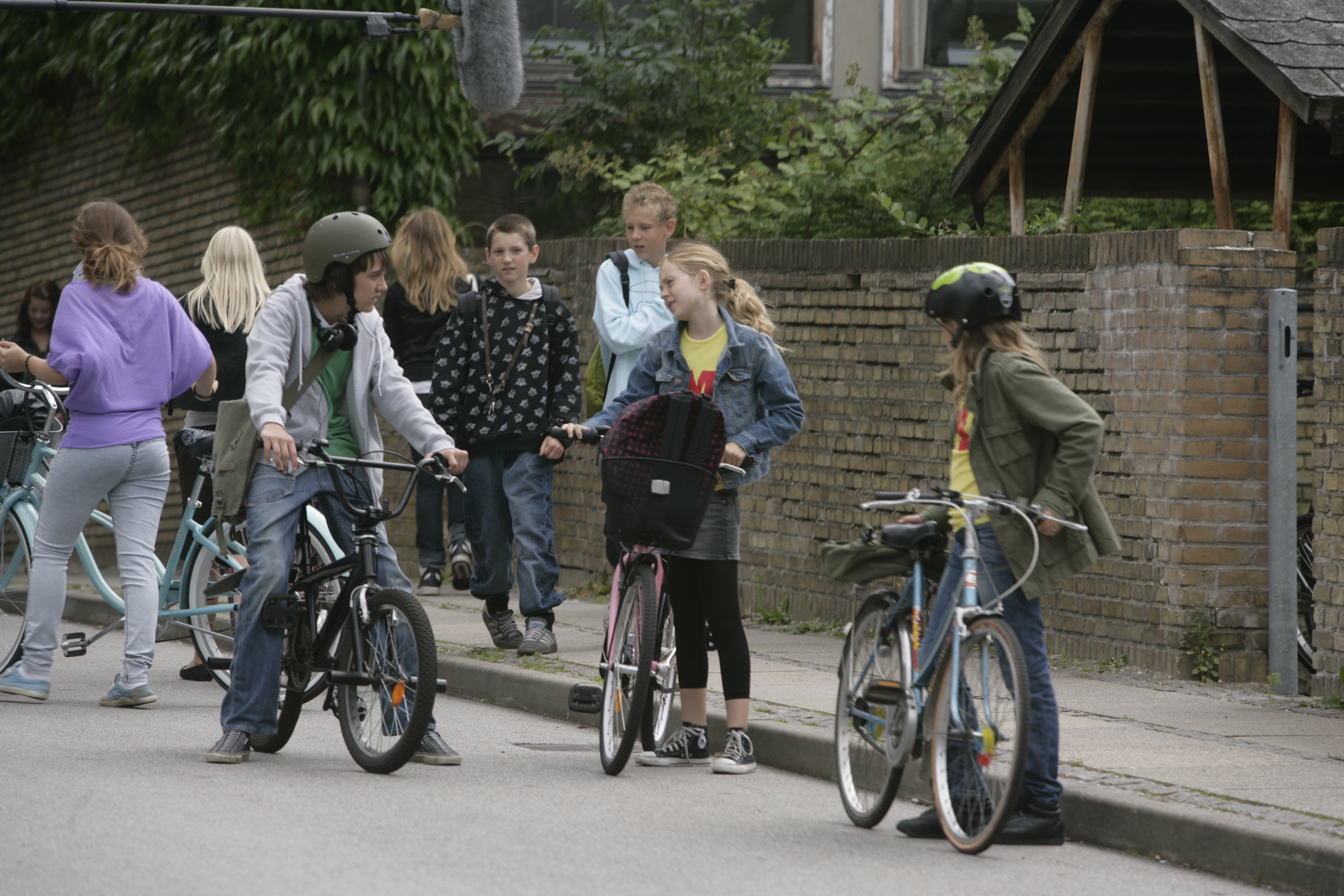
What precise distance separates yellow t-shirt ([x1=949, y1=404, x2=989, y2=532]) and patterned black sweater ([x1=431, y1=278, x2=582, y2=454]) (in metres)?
3.31

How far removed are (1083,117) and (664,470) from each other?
5.54 meters

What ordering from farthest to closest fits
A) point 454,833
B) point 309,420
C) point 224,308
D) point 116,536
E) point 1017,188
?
point 1017,188, point 224,308, point 116,536, point 309,420, point 454,833

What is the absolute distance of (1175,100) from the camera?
11773 millimetres

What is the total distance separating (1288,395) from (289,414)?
14.0ft

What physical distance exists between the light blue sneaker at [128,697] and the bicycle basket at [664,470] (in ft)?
8.77

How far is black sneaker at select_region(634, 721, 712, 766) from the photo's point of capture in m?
6.40

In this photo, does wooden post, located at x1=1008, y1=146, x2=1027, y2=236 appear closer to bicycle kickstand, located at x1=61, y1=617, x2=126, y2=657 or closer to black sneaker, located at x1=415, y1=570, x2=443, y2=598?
black sneaker, located at x1=415, y1=570, x2=443, y2=598

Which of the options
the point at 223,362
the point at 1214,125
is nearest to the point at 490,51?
the point at 223,362

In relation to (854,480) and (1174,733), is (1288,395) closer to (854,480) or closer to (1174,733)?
(1174,733)

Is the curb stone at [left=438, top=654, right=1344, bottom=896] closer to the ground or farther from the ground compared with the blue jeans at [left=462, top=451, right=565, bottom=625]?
closer to the ground

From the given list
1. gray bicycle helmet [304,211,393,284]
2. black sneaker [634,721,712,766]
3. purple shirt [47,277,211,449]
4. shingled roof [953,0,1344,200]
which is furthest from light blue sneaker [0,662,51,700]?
shingled roof [953,0,1344,200]

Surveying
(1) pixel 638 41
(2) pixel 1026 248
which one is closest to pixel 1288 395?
(2) pixel 1026 248

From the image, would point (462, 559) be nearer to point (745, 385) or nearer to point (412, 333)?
point (412, 333)

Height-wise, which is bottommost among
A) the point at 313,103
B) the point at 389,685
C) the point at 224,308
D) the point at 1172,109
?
the point at 389,685
